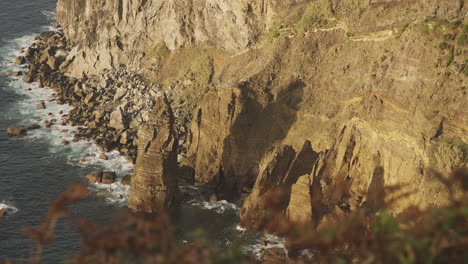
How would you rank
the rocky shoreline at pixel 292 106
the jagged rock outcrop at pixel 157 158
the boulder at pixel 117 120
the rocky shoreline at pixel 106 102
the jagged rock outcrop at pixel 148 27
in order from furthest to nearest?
the boulder at pixel 117 120
the rocky shoreline at pixel 106 102
the jagged rock outcrop at pixel 148 27
the jagged rock outcrop at pixel 157 158
the rocky shoreline at pixel 292 106

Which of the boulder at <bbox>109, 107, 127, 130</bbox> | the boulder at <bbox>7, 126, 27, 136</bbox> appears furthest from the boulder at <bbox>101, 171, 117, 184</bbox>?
the boulder at <bbox>7, 126, 27, 136</bbox>

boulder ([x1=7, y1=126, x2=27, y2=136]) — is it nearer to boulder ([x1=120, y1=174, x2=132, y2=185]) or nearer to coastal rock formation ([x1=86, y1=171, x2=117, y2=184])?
coastal rock formation ([x1=86, y1=171, x2=117, y2=184])

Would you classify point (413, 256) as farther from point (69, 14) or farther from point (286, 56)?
point (69, 14)

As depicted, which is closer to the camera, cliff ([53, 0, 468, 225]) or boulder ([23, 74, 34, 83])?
cliff ([53, 0, 468, 225])

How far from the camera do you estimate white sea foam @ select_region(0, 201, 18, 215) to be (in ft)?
203

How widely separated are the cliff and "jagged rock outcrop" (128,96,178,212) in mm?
799

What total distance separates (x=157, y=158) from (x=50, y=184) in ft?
52.8

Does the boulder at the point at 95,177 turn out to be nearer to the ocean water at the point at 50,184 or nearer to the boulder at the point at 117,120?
the ocean water at the point at 50,184

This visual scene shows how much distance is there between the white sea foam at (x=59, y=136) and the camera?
66.3 m

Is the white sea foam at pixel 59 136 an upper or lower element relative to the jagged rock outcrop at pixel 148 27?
Result: lower

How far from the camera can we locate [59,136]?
77.9 metres

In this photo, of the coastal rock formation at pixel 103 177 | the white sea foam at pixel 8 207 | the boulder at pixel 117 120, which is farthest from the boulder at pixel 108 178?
the boulder at pixel 117 120

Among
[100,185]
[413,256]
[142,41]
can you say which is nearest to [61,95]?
[142,41]

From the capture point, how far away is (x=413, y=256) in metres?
19.0
